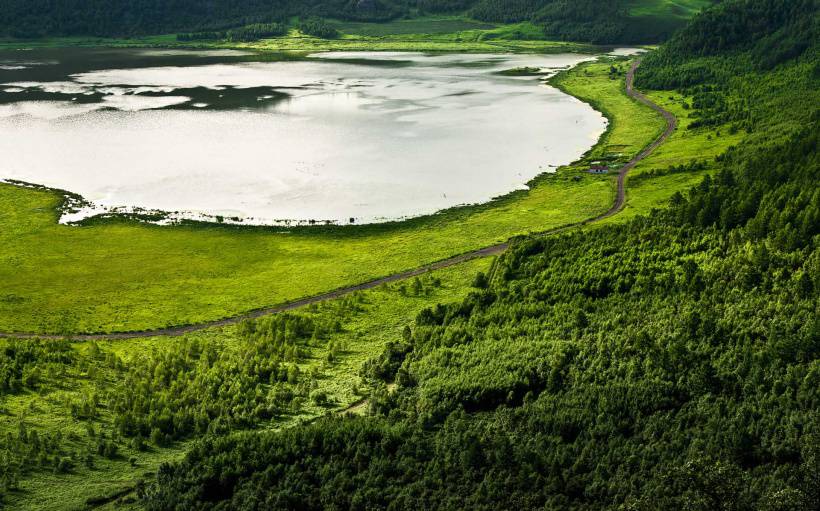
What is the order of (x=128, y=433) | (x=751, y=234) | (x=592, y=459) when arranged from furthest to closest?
1. (x=751, y=234)
2. (x=128, y=433)
3. (x=592, y=459)

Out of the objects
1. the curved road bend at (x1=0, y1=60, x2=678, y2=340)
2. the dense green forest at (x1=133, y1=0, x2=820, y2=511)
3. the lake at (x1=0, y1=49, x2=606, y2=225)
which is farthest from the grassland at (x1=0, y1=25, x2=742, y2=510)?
the lake at (x1=0, y1=49, x2=606, y2=225)

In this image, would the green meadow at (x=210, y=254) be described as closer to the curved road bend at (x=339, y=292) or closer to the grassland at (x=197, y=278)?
the grassland at (x=197, y=278)

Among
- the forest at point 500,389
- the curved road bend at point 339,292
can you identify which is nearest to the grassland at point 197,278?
the forest at point 500,389

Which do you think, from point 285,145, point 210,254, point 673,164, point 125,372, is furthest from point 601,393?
point 285,145

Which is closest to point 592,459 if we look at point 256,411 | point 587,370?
point 587,370

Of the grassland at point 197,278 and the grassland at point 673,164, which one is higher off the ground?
the grassland at point 673,164

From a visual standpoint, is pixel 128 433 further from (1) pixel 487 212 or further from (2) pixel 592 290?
(1) pixel 487 212
